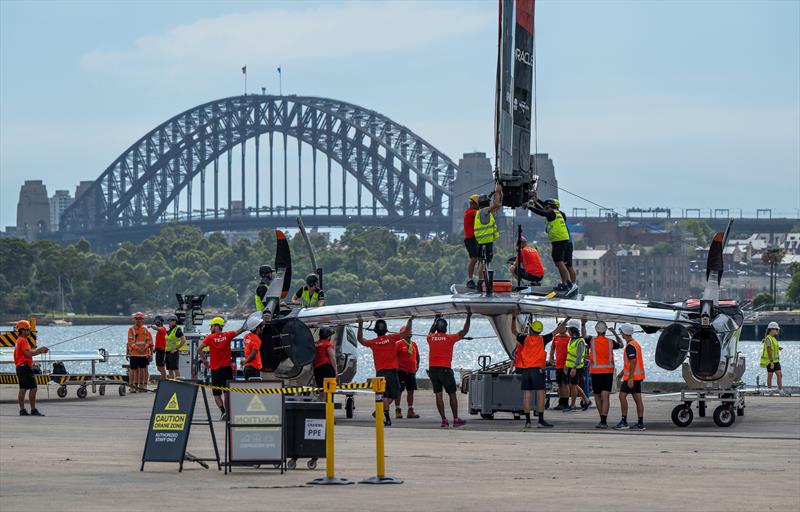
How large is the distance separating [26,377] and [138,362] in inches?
273

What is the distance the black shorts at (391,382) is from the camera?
80.7 feet

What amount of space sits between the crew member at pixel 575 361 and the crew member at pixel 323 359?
4.46 meters

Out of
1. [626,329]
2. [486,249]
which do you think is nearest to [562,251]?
[486,249]

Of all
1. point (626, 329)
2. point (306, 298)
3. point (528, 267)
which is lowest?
point (626, 329)

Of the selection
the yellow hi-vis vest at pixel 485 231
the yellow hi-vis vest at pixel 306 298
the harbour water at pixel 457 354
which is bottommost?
the harbour water at pixel 457 354

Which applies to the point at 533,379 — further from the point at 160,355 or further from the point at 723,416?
the point at 160,355

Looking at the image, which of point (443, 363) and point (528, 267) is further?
point (528, 267)

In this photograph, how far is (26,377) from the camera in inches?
1072

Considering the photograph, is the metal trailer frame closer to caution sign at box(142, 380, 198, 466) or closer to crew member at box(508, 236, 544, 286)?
crew member at box(508, 236, 544, 286)

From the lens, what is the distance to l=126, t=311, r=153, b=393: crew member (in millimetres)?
33125

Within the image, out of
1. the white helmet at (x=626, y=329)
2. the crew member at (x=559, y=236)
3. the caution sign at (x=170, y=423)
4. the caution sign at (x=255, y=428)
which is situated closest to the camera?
the caution sign at (x=255, y=428)

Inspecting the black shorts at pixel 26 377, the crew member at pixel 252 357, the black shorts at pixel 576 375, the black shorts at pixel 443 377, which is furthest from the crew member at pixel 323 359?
the black shorts at pixel 26 377

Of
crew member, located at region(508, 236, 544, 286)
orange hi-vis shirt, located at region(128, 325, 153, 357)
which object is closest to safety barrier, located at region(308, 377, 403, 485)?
crew member, located at region(508, 236, 544, 286)

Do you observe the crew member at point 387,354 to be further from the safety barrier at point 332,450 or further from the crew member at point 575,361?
the safety barrier at point 332,450
